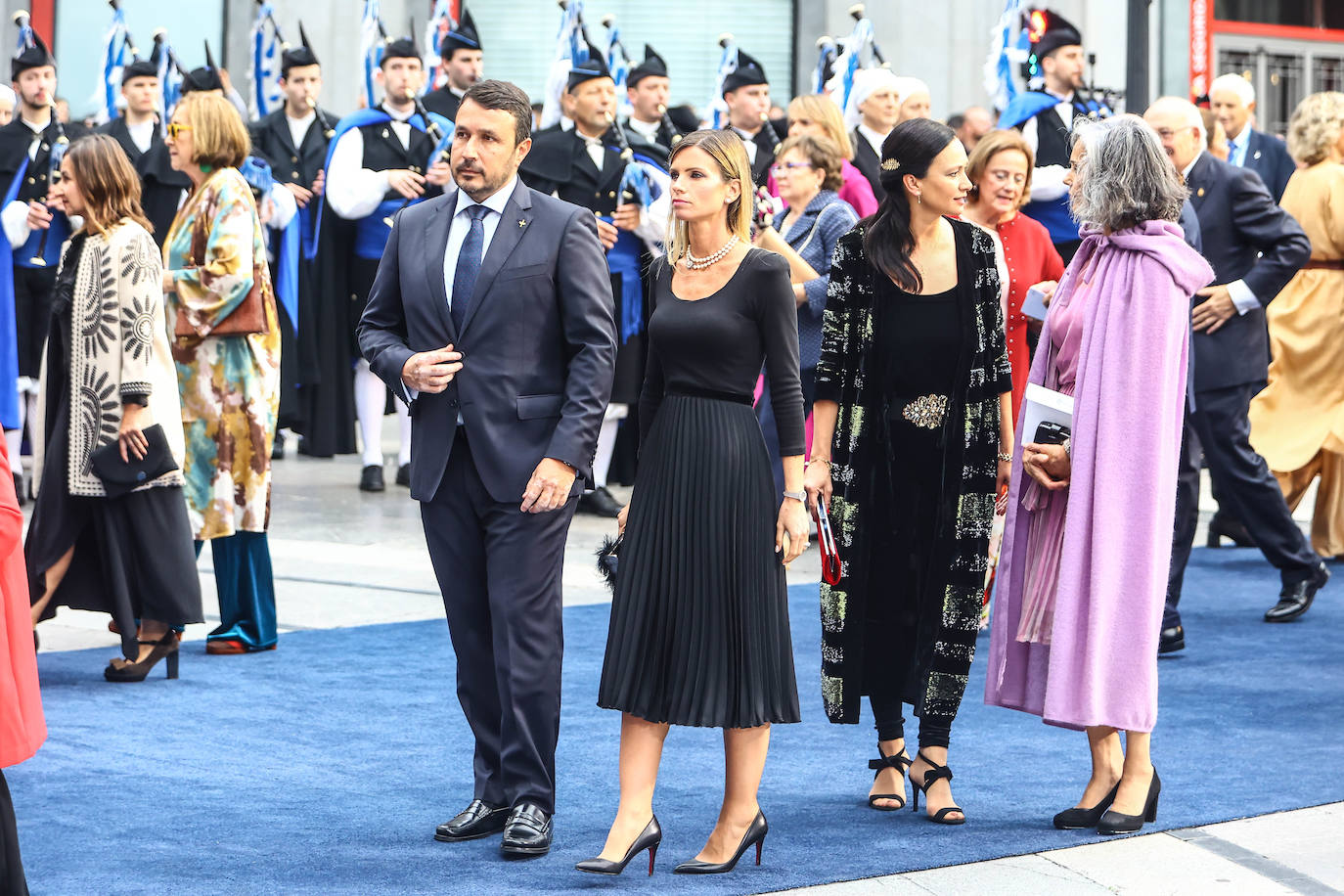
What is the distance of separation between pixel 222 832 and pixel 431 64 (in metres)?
10.5

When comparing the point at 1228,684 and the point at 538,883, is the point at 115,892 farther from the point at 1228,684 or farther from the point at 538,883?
the point at 1228,684

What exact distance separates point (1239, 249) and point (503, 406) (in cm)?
437

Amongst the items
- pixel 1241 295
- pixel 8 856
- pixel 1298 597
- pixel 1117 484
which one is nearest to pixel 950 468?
pixel 1117 484

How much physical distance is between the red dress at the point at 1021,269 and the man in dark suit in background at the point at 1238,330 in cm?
88

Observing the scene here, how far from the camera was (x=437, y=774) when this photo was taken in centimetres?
568

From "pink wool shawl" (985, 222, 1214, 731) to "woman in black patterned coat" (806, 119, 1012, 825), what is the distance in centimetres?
26

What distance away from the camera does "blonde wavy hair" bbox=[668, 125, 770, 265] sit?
4832mm

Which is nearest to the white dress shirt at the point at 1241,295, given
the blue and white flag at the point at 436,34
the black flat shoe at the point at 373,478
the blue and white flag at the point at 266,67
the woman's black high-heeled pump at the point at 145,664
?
the woman's black high-heeled pump at the point at 145,664

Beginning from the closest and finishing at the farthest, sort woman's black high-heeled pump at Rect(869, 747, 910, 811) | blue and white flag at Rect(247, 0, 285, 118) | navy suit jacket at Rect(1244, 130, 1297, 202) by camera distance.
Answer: woman's black high-heeled pump at Rect(869, 747, 910, 811), navy suit jacket at Rect(1244, 130, 1297, 202), blue and white flag at Rect(247, 0, 285, 118)

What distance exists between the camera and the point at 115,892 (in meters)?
4.51

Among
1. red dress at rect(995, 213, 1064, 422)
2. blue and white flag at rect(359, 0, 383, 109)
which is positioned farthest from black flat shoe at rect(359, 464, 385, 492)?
red dress at rect(995, 213, 1064, 422)

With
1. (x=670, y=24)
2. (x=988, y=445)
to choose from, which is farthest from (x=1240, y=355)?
(x=670, y=24)

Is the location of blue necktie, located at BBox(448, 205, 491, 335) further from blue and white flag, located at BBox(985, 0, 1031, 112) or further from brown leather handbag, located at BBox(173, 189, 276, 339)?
blue and white flag, located at BBox(985, 0, 1031, 112)

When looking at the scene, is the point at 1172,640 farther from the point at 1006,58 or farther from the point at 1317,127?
the point at 1006,58
